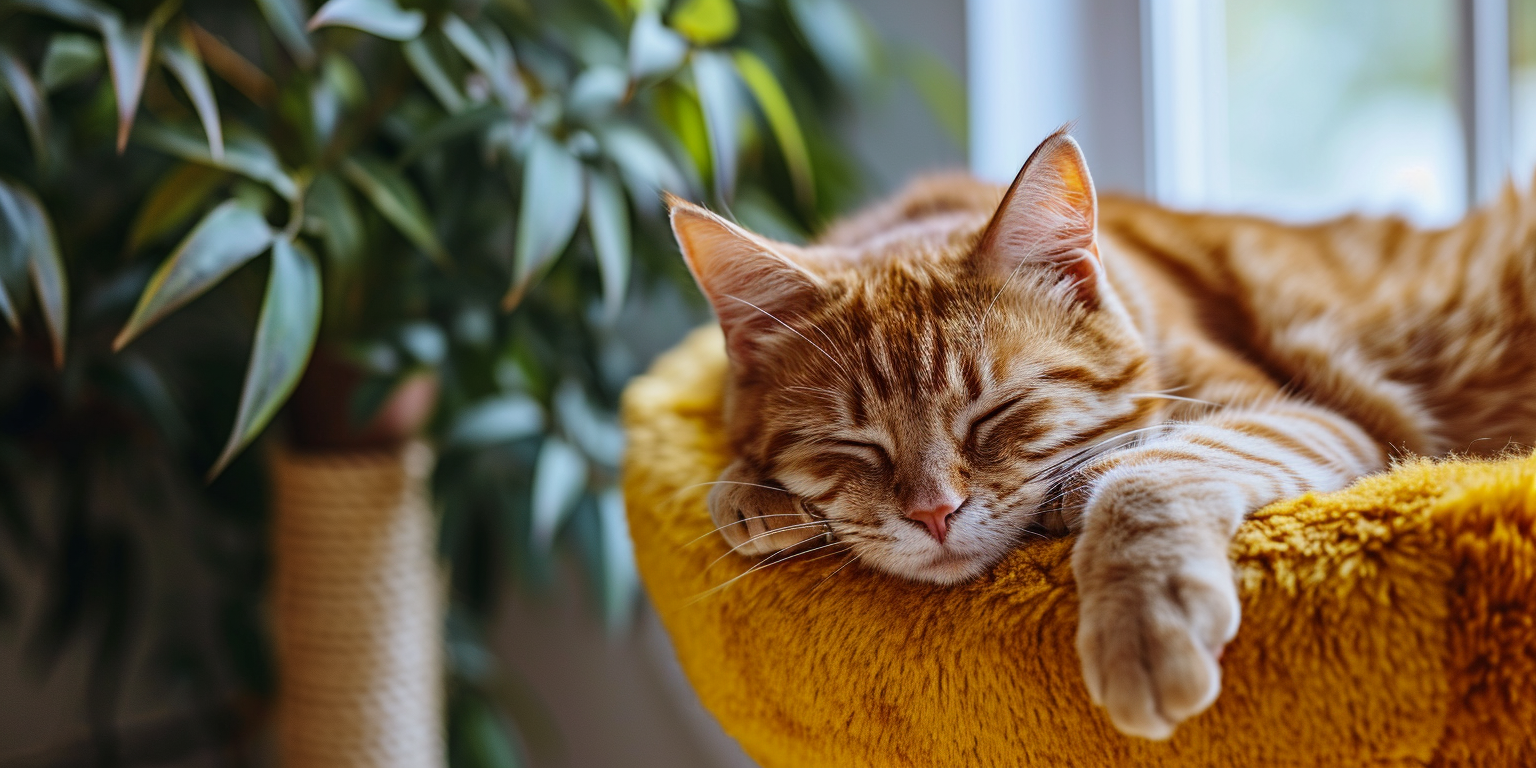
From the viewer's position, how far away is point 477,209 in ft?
5.09

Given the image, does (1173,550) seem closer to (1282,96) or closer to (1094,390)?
(1094,390)

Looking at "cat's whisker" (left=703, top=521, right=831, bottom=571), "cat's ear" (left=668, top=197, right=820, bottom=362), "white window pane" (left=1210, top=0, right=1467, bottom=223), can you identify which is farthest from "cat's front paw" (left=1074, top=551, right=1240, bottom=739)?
"white window pane" (left=1210, top=0, right=1467, bottom=223)

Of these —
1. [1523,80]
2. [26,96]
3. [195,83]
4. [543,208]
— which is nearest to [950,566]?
[543,208]

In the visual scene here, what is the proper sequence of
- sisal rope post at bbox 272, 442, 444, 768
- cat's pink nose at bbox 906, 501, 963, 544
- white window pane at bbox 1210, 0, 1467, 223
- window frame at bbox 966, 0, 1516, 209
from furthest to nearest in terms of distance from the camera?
window frame at bbox 966, 0, 1516, 209, white window pane at bbox 1210, 0, 1467, 223, sisal rope post at bbox 272, 442, 444, 768, cat's pink nose at bbox 906, 501, 963, 544

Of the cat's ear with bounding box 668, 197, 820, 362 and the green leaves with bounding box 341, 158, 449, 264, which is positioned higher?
the green leaves with bounding box 341, 158, 449, 264

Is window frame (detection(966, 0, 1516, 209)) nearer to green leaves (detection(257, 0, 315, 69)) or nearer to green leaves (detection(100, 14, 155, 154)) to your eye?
green leaves (detection(257, 0, 315, 69))

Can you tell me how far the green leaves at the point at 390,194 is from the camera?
1222 millimetres

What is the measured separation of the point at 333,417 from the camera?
152 cm

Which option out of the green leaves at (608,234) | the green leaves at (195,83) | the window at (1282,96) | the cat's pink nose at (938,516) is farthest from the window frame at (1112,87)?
the green leaves at (195,83)

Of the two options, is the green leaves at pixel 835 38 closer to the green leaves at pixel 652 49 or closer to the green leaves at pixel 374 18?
the green leaves at pixel 652 49

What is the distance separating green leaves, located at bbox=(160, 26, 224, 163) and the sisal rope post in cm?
56

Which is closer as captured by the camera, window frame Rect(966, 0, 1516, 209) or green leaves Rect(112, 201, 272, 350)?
green leaves Rect(112, 201, 272, 350)

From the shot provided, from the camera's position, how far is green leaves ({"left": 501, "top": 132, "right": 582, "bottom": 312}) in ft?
3.67

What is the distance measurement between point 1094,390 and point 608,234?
63 centimetres
